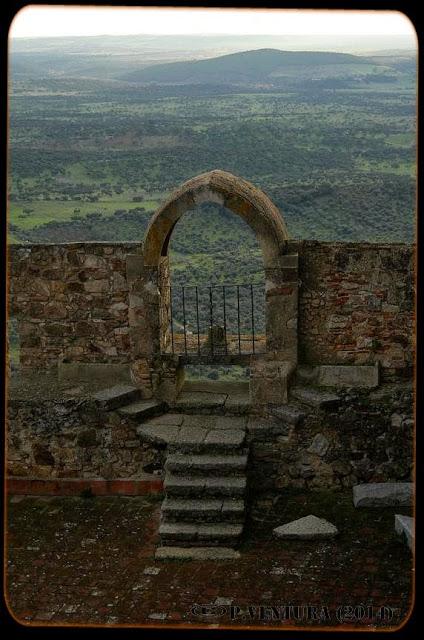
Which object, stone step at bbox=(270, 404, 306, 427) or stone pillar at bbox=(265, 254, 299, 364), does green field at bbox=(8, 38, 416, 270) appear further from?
stone step at bbox=(270, 404, 306, 427)

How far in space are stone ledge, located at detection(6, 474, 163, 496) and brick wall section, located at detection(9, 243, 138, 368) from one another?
4.26 ft

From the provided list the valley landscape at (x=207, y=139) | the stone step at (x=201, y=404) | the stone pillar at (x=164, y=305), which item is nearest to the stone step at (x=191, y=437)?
the stone step at (x=201, y=404)

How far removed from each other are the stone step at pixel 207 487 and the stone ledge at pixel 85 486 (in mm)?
789

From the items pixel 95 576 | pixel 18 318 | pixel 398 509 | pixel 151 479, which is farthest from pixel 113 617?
pixel 18 318

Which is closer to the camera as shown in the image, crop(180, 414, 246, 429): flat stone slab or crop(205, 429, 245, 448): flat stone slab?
crop(205, 429, 245, 448): flat stone slab

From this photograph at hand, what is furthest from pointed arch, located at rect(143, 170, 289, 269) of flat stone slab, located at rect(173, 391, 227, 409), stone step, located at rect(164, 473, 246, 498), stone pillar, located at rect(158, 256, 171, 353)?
stone step, located at rect(164, 473, 246, 498)

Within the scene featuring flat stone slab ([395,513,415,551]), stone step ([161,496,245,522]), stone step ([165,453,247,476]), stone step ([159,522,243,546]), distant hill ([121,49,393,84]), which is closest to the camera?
flat stone slab ([395,513,415,551])

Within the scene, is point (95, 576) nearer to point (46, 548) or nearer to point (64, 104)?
point (46, 548)

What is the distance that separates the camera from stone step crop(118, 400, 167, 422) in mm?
9812

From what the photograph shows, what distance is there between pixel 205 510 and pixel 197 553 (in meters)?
0.41

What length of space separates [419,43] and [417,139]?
0.43 meters

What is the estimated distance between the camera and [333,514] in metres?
9.30

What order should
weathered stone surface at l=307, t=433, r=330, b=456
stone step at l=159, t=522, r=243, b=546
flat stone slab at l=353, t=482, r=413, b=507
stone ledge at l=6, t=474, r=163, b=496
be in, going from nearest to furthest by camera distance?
stone step at l=159, t=522, r=243, b=546 → flat stone slab at l=353, t=482, r=413, b=507 → weathered stone surface at l=307, t=433, r=330, b=456 → stone ledge at l=6, t=474, r=163, b=496

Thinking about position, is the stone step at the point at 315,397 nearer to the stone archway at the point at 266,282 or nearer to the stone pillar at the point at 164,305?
the stone archway at the point at 266,282
